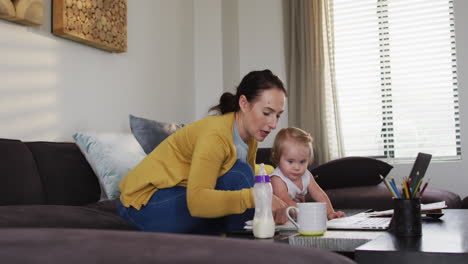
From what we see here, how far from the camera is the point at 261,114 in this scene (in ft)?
6.48

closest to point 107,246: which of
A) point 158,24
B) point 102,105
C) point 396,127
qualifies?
point 102,105

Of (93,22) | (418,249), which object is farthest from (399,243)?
(93,22)

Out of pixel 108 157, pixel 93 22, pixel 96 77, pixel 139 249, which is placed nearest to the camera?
pixel 139 249

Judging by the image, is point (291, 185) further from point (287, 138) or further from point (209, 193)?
point (209, 193)

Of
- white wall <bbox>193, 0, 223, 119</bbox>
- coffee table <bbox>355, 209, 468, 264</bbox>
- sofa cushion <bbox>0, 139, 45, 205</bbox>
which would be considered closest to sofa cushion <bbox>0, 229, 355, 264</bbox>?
coffee table <bbox>355, 209, 468, 264</bbox>

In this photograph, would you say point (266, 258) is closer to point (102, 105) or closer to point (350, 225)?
point (350, 225)

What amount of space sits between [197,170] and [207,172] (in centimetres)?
4

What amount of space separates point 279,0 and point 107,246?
15.0ft

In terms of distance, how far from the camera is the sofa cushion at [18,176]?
2064 mm

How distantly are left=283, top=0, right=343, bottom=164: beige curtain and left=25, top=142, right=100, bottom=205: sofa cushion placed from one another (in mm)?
2278

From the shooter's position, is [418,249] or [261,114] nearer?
[418,249]

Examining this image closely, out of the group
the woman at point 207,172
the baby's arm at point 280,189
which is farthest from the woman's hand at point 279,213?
the baby's arm at point 280,189

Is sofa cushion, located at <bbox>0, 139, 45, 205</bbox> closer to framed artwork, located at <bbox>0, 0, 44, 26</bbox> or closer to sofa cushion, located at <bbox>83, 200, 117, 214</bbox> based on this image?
sofa cushion, located at <bbox>83, 200, 117, 214</bbox>

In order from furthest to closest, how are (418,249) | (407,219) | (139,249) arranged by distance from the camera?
(407,219)
(418,249)
(139,249)
